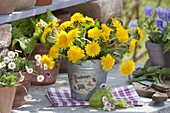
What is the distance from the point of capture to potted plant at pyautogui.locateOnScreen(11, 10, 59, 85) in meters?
4.60

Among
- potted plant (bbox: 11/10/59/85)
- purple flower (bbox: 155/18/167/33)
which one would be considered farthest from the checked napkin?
purple flower (bbox: 155/18/167/33)

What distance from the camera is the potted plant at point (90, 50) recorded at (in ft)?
13.7

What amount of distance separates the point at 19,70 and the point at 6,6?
17.1 inches

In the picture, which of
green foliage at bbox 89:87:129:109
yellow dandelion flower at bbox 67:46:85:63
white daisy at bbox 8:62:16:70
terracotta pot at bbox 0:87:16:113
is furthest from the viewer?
green foliage at bbox 89:87:129:109

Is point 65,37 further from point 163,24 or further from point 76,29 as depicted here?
point 163,24

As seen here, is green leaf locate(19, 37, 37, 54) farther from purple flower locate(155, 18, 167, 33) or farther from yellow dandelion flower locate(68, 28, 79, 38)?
purple flower locate(155, 18, 167, 33)

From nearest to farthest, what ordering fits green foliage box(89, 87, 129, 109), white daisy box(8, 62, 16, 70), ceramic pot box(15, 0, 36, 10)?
white daisy box(8, 62, 16, 70) < green foliage box(89, 87, 129, 109) < ceramic pot box(15, 0, 36, 10)

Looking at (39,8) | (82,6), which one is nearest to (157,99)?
(39,8)

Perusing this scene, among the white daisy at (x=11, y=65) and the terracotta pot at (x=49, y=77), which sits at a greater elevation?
the white daisy at (x=11, y=65)

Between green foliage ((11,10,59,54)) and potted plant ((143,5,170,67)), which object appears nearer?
green foliage ((11,10,59,54))

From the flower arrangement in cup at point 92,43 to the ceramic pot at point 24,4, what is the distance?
38 centimetres

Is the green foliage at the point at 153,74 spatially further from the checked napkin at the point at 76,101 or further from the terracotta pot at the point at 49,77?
the terracotta pot at the point at 49,77

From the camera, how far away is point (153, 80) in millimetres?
4867

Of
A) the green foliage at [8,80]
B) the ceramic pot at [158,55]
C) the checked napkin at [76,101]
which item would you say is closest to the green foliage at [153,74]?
the ceramic pot at [158,55]
